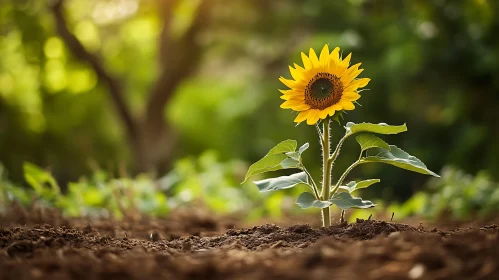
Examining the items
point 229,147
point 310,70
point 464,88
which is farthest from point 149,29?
point 310,70

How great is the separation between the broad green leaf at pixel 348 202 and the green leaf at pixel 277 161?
206mm

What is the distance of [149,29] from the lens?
563 inches

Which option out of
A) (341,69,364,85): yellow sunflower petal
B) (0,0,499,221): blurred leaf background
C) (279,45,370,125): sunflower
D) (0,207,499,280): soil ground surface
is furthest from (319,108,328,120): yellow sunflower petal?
(0,0,499,221): blurred leaf background

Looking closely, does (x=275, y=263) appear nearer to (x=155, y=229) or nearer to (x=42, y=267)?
(x=42, y=267)

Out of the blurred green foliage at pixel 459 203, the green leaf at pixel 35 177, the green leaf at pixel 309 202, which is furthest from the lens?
the blurred green foliage at pixel 459 203

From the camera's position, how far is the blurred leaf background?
337 inches

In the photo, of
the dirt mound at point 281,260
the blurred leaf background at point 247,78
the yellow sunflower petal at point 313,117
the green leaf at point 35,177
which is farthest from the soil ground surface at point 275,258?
the blurred leaf background at point 247,78

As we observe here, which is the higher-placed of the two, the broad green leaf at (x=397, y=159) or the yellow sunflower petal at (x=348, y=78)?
the yellow sunflower petal at (x=348, y=78)

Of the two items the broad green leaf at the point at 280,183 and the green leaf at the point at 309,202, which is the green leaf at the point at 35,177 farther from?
the green leaf at the point at 309,202

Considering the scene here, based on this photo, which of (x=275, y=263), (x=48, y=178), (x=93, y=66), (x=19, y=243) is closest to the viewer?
(x=275, y=263)

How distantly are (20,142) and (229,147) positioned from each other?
4667 mm

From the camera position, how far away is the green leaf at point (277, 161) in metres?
2.36

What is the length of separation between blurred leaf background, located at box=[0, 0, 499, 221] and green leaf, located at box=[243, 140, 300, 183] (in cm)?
306

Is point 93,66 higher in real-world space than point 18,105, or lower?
lower
